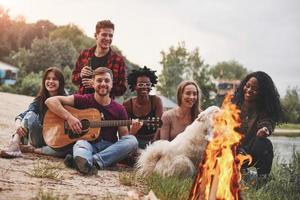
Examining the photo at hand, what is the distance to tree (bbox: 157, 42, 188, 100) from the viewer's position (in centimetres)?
3794

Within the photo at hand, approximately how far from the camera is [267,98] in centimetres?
659

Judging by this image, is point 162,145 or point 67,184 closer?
point 67,184

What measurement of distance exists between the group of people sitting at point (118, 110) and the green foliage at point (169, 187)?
0.96 metres

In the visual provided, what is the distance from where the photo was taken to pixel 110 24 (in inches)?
259

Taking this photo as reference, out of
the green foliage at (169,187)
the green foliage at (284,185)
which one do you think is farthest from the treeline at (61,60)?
the green foliage at (169,187)

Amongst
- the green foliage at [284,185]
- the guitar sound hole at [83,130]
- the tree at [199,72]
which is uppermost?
the tree at [199,72]

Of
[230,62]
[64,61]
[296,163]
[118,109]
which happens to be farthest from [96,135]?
[230,62]

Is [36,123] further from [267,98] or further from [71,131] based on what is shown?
[267,98]

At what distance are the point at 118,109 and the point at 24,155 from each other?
4.75 feet

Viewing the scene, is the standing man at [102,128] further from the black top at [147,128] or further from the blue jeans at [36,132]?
the black top at [147,128]

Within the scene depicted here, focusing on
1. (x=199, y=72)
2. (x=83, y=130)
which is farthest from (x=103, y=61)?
(x=199, y=72)

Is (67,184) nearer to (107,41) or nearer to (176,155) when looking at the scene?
(176,155)

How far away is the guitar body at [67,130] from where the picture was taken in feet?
19.6

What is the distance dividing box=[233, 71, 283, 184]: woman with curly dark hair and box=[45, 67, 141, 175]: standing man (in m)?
1.69
